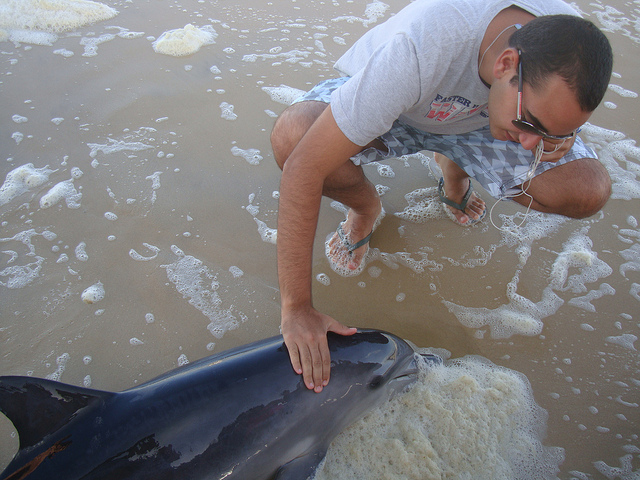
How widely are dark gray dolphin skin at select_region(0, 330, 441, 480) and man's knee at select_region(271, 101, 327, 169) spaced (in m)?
1.11

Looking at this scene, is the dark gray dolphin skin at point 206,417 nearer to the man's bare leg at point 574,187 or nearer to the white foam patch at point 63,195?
the man's bare leg at point 574,187

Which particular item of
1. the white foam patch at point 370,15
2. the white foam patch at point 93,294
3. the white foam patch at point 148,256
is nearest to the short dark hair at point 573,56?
the white foam patch at point 148,256

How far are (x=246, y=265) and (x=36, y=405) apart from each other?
55.7 inches

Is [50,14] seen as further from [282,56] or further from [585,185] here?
[585,185]

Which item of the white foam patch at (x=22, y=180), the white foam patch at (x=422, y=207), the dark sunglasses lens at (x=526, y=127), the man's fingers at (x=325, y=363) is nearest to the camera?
the dark sunglasses lens at (x=526, y=127)

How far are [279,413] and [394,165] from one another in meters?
2.32

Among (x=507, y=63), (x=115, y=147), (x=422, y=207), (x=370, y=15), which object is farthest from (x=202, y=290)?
(x=370, y=15)

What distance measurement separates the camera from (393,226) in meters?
3.04

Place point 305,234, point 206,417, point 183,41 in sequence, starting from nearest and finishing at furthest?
point 206,417 < point 305,234 < point 183,41

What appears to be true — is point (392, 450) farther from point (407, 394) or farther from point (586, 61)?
point (586, 61)

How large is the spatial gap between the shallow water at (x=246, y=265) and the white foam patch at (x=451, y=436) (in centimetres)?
1

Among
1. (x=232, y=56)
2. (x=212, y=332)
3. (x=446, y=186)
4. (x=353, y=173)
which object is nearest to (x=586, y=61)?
(x=353, y=173)

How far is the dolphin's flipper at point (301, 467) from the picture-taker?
177 cm

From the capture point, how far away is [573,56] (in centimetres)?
153
